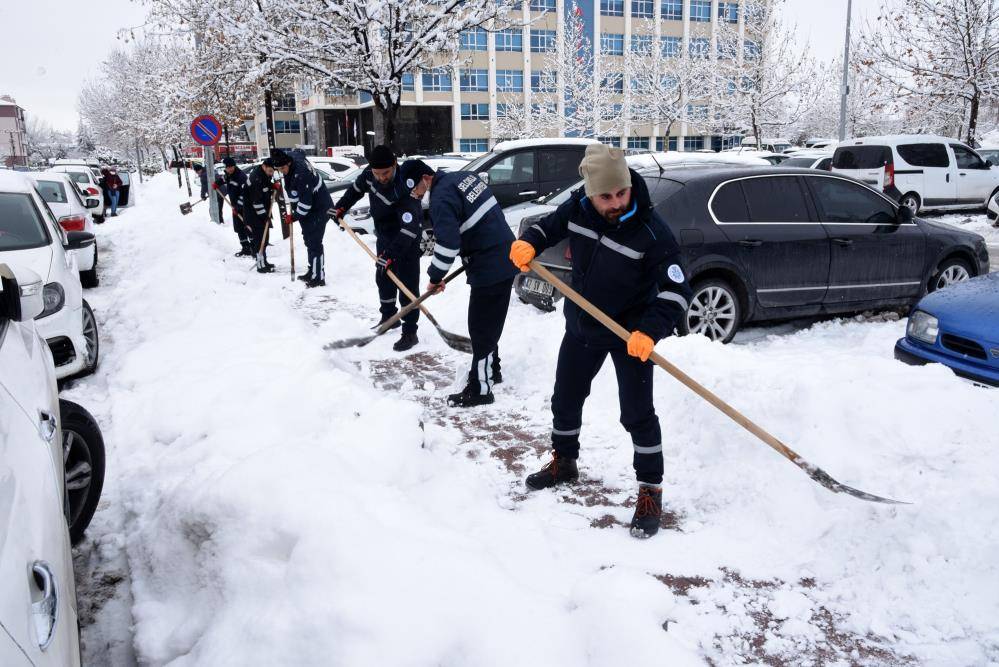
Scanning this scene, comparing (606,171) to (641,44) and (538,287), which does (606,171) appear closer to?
(538,287)

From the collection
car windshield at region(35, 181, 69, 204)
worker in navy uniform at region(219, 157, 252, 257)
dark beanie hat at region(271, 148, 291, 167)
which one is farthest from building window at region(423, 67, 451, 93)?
dark beanie hat at region(271, 148, 291, 167)

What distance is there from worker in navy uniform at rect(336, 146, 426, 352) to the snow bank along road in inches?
69.3

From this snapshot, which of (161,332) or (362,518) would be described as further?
(161,332)

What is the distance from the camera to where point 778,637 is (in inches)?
108

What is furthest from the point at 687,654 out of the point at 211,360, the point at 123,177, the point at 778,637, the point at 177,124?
the point at 177,124

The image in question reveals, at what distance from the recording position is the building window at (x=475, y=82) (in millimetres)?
51469

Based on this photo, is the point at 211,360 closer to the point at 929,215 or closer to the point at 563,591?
the point at 563,591

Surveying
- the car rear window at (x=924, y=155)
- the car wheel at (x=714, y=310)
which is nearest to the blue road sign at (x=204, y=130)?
the car wheel at (x=714, y=310)

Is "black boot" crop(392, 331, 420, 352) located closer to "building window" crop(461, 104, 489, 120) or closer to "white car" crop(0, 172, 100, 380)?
"white car" crop(0, 172, 100, 380)

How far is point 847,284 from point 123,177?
27179mm

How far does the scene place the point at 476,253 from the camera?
5.20 metres

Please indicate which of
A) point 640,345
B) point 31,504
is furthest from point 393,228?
point 31,504

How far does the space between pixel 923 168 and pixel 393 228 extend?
42.5 feet

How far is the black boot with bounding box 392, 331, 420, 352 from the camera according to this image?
6.70 metres
